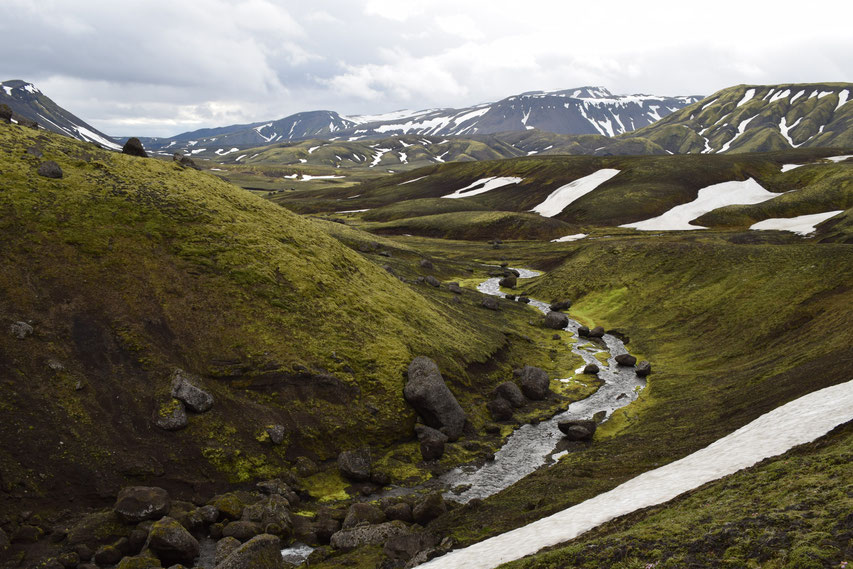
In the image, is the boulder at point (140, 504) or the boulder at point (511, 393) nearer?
the boulder at point (140, 504)

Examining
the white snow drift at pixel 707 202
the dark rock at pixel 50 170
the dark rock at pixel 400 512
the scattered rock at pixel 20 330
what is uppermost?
the white snow drift at pixel 707 202

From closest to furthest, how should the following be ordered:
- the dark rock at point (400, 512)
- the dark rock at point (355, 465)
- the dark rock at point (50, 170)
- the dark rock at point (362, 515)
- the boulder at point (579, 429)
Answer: the dark rock at point (362, 515)
the dark rock at point (400, 512)
the dark rock at point (355, 465)
the boulder at point (579, 429)
the dark rock at point (50, 170)

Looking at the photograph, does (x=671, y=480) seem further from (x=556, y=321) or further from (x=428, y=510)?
(x=556, y=321)

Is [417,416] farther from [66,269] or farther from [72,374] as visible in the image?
[66,269]

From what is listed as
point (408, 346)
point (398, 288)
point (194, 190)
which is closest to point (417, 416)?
point (408, 346)

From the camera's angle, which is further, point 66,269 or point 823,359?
point 823,359

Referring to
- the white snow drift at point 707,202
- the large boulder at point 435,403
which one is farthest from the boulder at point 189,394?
the white snow drift at point 707,202

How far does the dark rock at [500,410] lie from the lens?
1736 inches

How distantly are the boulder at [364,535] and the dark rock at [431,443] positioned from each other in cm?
1010

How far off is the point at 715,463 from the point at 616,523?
7832mm

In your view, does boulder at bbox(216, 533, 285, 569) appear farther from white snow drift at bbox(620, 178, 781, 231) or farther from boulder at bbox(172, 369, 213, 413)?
white snow drift at bbox(620, 178, 781, 231)

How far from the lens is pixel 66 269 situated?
35250mm

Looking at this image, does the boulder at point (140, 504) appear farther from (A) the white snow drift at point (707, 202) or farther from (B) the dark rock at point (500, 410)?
A: (A) the white snow drift at point (707, 202)

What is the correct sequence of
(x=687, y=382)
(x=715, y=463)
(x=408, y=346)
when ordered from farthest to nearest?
1. (x=687, y=382)
2. (x=408, y=346)
3. (x=715, y=463)
